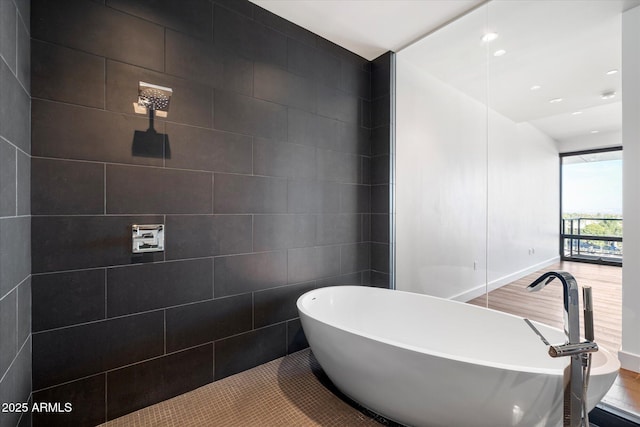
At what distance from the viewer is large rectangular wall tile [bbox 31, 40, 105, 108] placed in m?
1.46

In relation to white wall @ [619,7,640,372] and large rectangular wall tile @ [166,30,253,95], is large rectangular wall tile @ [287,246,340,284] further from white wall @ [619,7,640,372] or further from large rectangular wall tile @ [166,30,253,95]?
white wall @ [619,7,640,372]

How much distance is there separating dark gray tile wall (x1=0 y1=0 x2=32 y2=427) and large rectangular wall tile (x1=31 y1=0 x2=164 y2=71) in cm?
9

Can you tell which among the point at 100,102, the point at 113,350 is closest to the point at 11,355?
the point at 113,350

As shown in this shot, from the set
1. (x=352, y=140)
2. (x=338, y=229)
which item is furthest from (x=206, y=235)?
(x=352, y=140)

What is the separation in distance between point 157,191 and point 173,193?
9 cm

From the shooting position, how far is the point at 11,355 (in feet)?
3.84

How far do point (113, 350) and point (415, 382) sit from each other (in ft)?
5.41

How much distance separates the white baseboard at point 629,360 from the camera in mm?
1736

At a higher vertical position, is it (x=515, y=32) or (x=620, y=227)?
(x=515, y=32)

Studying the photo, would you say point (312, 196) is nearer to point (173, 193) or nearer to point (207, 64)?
point (173, 193)

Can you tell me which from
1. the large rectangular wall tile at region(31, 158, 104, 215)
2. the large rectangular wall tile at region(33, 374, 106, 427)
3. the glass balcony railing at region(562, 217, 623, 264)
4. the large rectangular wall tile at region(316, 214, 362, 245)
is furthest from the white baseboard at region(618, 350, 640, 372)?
the large rectangular wall tile at region(31, 158, 104, 215)

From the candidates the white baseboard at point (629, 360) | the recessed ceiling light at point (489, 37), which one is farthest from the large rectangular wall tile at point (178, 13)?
the white baseboard at point (629, 360)

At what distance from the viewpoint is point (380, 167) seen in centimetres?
296

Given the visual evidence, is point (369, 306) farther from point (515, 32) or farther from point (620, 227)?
point (515, 32)
